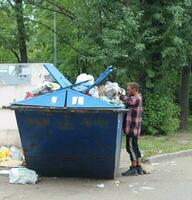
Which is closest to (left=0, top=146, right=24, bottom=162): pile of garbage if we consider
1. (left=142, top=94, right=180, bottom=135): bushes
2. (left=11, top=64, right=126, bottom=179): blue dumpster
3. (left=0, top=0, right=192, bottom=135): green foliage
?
(left=11, top=64, right=126, bottom=179): blue dumpster

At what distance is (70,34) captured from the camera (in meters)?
26.8

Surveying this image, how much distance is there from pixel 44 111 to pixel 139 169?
8.28 feet

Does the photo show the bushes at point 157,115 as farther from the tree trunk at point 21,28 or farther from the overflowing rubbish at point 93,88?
the tree trunk at point 21,28

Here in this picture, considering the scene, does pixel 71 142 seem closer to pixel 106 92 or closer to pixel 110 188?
pixel 110 188

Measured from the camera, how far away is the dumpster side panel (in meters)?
8.89

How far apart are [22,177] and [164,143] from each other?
5.95 m

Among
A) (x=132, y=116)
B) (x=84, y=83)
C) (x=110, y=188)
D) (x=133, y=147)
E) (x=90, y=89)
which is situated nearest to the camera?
(x=110, y=188)

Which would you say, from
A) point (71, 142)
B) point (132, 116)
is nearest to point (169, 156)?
point (132, 116)

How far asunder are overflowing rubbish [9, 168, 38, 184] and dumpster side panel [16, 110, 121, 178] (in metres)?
0.29

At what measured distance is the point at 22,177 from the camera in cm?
938

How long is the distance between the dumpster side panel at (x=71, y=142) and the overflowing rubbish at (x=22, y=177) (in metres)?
0.29

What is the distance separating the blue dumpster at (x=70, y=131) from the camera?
8859 mm

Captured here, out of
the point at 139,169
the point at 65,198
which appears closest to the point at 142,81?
the point at 139,169

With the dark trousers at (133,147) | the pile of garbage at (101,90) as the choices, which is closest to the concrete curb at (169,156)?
the dark trousers at (133,147)
